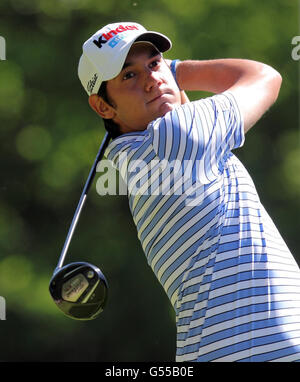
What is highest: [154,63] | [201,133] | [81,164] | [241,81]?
[81,164]

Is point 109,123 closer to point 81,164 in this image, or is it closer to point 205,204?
point 205,204

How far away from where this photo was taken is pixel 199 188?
191 cm

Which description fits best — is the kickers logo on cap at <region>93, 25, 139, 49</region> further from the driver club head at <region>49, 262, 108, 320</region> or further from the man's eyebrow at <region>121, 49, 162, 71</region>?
the driver club head at <region>49, 262, 108, 320</region>

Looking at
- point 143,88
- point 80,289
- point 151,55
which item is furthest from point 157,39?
point 80,289

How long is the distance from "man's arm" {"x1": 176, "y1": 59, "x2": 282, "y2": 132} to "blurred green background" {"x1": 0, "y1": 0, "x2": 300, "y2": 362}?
11.5 feet

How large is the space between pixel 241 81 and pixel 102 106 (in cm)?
42

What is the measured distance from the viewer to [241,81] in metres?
2.01

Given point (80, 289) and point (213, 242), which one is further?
point (80, 289)

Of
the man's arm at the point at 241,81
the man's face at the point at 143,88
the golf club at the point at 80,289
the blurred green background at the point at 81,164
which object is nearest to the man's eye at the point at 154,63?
the man's face at the point at 143,88

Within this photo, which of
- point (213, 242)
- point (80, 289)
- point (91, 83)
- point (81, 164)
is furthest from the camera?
point (81, 164)

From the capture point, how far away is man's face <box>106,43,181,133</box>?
2.10 m

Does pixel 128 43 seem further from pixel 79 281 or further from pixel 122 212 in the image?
pixel 122 212

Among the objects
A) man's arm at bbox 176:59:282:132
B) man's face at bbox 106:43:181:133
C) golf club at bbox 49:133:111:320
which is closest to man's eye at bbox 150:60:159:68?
man's face at bbox 106:43:181:133
